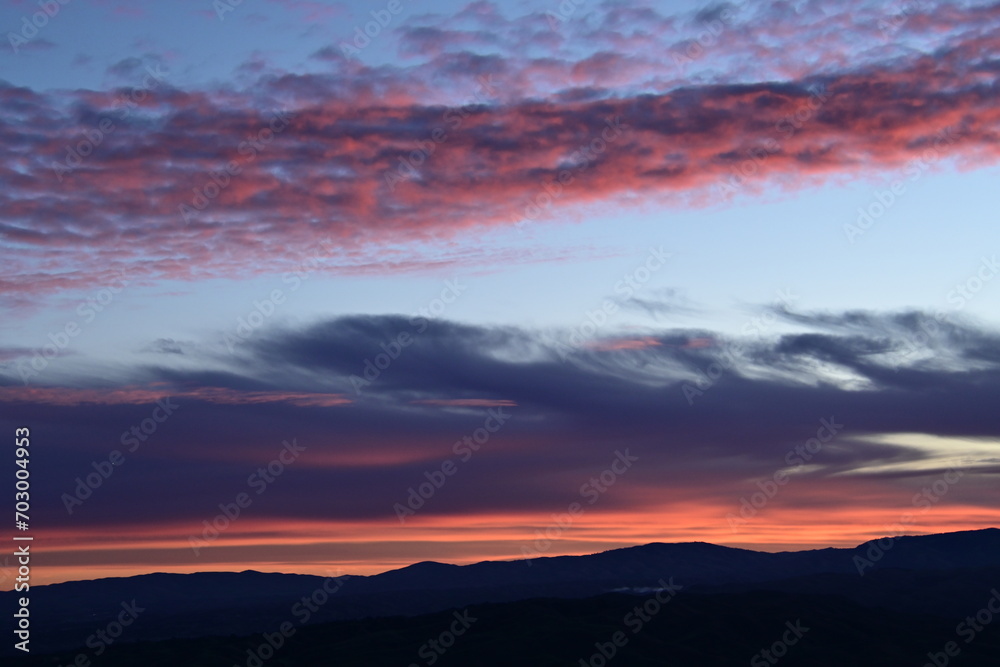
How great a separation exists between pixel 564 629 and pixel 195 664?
69012 millimetres

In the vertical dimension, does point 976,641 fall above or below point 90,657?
below

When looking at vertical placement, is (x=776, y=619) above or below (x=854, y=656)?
above

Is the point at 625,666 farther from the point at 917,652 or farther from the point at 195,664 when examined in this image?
the point at 195,664

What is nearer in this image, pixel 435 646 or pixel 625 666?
pixel 625 666

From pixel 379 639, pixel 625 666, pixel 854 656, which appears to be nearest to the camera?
pixel 625 666

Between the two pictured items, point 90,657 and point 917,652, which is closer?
point 917,652

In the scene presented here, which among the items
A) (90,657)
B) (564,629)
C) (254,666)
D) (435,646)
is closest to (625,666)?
(564,629)

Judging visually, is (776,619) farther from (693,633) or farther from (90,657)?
(90,657)

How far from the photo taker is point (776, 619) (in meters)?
198

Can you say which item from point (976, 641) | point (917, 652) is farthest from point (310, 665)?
point (976, 641)

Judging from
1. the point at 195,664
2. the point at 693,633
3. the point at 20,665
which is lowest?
the point at 693,633

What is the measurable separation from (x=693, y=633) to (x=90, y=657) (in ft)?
402

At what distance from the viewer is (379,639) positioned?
195m

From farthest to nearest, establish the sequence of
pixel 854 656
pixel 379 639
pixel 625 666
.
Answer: pixel 379 639 < pixel 854 656 < pixel 625 666
